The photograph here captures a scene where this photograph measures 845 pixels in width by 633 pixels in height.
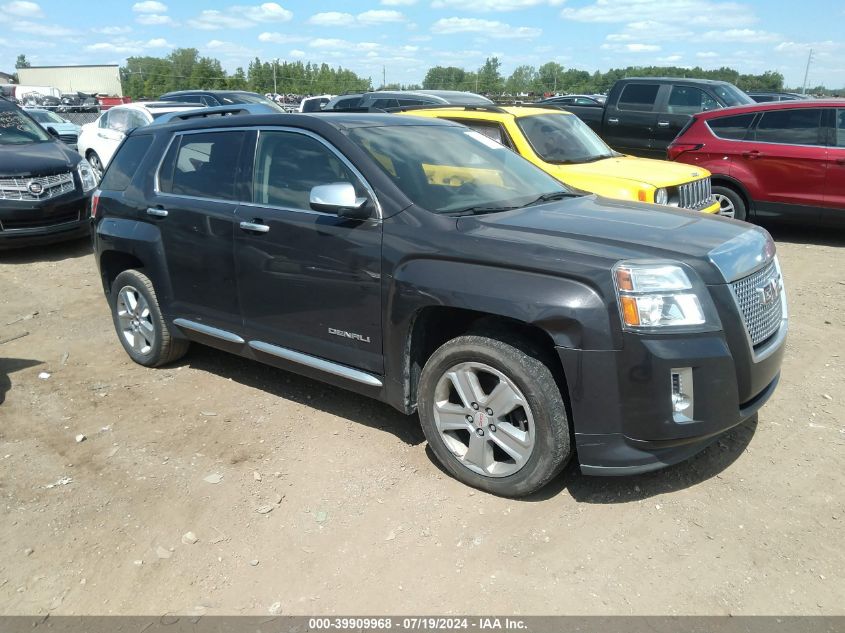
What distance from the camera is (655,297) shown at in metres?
2.91

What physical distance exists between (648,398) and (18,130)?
9.91 metres

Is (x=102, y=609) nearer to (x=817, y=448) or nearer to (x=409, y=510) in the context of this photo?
(x=409, y=510)

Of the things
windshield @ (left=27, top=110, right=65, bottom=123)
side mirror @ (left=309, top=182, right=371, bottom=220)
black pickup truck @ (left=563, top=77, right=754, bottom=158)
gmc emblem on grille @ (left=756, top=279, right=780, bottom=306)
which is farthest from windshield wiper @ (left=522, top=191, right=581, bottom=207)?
windshield @ (left=27, top=110, right=65, bottom=123)

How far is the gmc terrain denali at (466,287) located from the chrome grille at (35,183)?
4628mm

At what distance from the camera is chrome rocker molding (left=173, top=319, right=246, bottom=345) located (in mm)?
4430

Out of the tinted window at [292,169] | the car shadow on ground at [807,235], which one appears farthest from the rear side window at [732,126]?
the tinted window at [292,169]

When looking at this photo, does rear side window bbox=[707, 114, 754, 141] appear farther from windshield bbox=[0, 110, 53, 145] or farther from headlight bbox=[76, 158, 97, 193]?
windshield bbox=[0, 110, 53, 145]

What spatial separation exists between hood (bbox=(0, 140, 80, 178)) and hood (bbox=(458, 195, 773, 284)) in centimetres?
733

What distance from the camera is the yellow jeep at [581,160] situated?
6.76m

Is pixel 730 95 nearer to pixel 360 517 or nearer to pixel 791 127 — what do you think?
pixel 791 127

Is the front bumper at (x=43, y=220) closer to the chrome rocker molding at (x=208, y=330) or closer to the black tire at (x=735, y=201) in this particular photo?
the chrome rocker molding at (x=208, y=330)

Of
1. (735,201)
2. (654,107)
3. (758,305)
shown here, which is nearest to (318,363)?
(758,305)

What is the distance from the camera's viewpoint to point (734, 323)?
9.93 ft

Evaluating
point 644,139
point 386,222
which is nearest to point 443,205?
point 386,222
